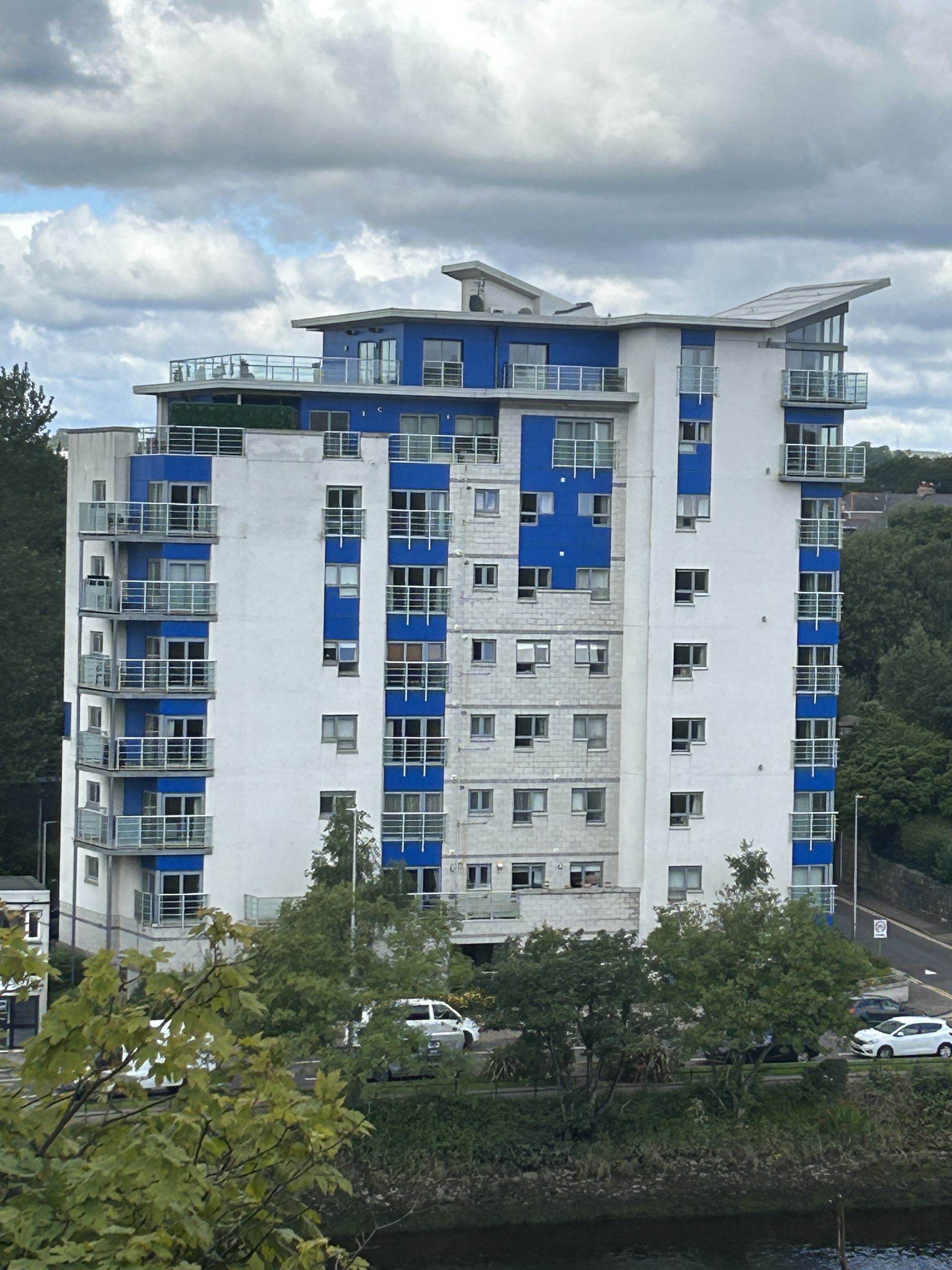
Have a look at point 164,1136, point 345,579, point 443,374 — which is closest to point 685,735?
point 345,579

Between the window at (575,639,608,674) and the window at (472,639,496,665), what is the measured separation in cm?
300

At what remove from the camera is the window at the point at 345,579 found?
6438cm

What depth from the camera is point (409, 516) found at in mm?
64875

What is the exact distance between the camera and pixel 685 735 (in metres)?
67.0

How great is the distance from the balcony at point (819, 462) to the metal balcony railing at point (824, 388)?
1.64 meters

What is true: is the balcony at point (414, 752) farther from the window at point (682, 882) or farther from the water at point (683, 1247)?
the water at point (683, 1247)

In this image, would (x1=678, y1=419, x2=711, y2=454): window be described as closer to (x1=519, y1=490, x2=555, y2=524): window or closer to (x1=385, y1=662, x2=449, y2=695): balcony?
(x1=519, y1=490, x2=555, y2=524): window

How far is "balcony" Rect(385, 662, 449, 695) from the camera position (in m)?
65.2

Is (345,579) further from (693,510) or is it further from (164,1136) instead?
(164,1136)

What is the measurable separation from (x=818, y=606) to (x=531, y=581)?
1048 centimetres

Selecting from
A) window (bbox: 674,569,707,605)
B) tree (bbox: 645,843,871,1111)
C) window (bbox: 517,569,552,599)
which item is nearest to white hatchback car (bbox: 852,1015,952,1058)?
tree (bbox: 645,843,871,1111)

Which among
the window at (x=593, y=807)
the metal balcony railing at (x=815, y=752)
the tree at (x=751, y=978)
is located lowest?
the tree at (x=751, y=978)

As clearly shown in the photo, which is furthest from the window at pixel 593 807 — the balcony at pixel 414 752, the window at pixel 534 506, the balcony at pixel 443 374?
the balcony at pixel 443 374

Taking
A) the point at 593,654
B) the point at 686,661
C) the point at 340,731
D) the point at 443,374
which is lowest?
the point at 340,731
